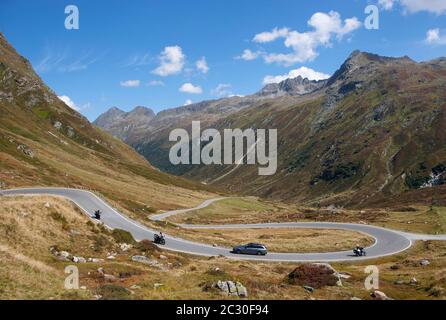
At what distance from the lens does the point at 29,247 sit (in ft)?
125

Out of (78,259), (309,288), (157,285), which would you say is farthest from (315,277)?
(78,259)

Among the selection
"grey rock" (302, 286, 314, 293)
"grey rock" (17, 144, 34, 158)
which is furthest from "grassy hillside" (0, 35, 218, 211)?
"grey rock" (302, 286, 314, 293)

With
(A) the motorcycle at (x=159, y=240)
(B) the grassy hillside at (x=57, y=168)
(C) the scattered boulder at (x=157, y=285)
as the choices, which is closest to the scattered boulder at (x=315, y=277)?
(C) the scattered boulder at (x=157, y=285)

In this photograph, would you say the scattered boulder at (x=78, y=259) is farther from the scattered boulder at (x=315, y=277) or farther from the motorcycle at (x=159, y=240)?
the motorcycle at (x=159, y=240)

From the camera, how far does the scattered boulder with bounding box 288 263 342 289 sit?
3647cm

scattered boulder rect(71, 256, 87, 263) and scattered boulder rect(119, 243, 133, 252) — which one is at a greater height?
scattered boulder rect(71, 256, 87, 263)

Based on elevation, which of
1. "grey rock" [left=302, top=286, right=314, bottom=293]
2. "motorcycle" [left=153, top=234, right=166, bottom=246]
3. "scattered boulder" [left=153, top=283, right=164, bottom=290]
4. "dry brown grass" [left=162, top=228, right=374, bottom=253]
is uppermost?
"scattered boulder" [left=153, top=283, right=164, bottom=290]

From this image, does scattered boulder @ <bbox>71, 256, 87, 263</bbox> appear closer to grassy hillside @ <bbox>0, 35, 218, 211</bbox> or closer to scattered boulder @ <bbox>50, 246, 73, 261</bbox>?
scattered boulder @ <bbox>50, 246, 73, 261</bbox>

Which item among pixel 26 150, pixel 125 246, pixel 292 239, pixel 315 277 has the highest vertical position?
pixel 26 150

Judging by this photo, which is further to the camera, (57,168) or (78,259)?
(57,168)

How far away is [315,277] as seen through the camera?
37500 millimetres

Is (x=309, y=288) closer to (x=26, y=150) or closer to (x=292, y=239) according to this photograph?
(x=292, y=239)
